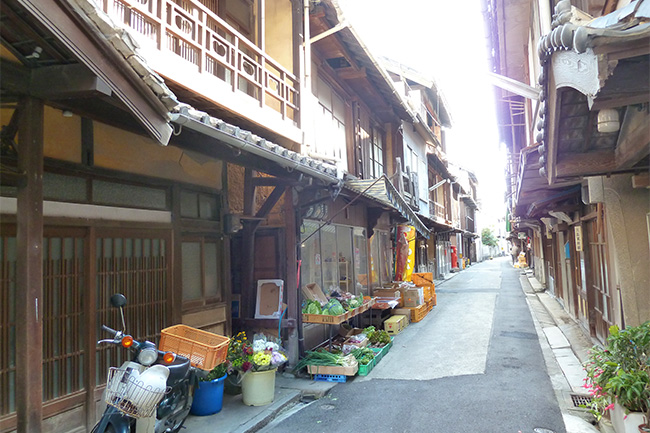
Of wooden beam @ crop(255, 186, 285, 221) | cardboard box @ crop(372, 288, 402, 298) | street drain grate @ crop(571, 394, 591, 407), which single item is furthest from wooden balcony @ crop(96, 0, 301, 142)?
cardboard box @ crop(372, 288, 402, 298)

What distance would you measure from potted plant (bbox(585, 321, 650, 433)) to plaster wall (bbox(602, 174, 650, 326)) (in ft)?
4.47

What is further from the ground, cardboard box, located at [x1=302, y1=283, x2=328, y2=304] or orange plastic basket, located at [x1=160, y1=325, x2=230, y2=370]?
cardboard box, located at [x1=302, y1=283, x2=328, y2=304]

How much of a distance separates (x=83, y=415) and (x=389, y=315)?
10.1 metres

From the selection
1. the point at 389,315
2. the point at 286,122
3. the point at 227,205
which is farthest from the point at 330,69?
the point at 389,315

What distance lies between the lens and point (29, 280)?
3465 mm

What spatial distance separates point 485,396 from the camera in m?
6.98

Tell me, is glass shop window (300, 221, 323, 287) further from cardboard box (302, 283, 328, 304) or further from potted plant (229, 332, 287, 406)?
potted plant (229, 332, 287, 406)

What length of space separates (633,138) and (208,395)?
6.24 metres

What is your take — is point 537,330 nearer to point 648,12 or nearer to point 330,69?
point 330,69

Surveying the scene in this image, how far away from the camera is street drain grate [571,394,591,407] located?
6434 millimetres

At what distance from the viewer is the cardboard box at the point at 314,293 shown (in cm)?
922

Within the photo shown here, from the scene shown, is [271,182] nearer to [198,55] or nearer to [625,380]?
[198,55]

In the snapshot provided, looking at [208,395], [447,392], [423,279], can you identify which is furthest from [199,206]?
[423,279]

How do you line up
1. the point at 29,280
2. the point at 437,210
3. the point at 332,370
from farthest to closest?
the point at 437,210 < the point at 332,370 < the point at 29,280
